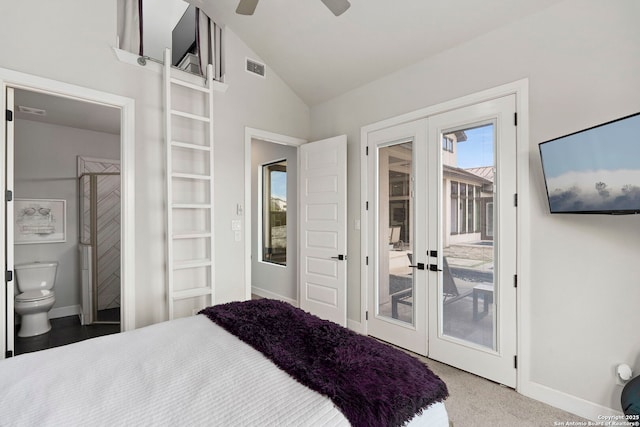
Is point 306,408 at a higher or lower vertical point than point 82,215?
lower

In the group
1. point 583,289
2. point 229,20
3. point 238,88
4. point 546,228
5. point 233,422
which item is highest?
point 229,20

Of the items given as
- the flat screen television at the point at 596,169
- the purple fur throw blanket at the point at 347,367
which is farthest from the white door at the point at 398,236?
the purple fur throw blanket at the point at 347,367

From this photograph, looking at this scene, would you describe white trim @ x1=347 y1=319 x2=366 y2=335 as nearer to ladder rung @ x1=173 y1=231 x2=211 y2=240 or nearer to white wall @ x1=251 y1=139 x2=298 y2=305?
white wall @ x1=251 y1=139 x2=298 y2=305

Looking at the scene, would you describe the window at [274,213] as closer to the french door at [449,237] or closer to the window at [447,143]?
the french door at [449,237]

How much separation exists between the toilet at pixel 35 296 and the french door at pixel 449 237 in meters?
3.57

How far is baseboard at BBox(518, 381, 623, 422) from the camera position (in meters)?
1.98

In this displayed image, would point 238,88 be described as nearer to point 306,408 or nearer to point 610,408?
point 306,408

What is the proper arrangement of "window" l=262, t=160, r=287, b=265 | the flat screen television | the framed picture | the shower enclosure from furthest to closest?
"window" l=262, t=160, r=287, b=265 → the shower enclosure → the framed picture → the flat screen television

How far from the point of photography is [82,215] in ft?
13.2

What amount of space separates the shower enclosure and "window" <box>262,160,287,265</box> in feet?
6.76

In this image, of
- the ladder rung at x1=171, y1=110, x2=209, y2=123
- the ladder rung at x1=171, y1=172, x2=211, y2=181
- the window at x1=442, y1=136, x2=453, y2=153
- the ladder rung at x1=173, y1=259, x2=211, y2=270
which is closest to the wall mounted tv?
the ladder rung at x1=171, y1=110, x2=209, y2=123

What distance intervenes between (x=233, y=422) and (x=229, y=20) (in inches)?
137

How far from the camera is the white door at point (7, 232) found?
2.15 meters

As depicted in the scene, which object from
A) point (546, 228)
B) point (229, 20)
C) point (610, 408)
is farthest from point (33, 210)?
point (610, 408)
